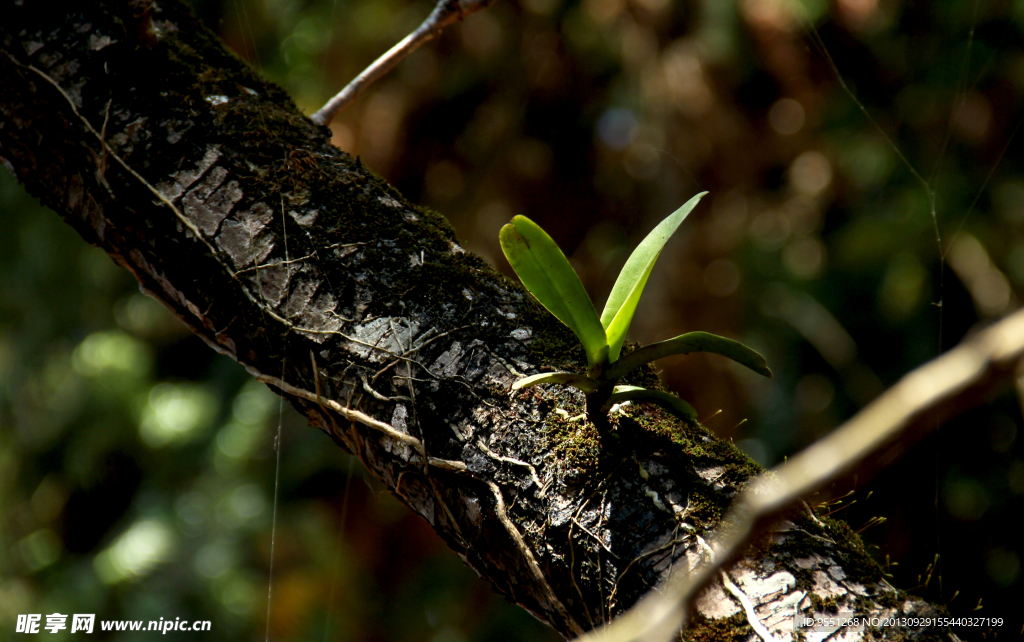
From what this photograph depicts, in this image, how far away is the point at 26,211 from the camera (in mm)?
3045

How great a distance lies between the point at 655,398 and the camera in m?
0.56

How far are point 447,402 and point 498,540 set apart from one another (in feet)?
0.43

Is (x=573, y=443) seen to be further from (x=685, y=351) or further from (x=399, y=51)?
(x=399, y=51)

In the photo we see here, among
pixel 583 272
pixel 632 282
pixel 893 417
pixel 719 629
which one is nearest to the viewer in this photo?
pixel 893 417

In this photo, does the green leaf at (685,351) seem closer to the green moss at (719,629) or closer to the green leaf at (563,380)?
the green leaf at (563,380)

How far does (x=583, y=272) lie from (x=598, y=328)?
2.14 meters

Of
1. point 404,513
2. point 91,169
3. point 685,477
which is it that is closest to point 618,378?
point 685,477

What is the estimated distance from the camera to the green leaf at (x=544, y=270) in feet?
1.85

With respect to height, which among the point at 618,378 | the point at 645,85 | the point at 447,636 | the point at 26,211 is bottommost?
the point at 447,636

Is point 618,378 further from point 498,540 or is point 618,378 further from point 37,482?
point 37,482

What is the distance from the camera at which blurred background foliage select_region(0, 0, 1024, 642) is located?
2.23m

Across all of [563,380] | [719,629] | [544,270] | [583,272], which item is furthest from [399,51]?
[583,272]

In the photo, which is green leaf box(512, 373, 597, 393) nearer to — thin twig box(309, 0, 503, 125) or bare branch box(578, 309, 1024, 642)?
bare branch box(578, 309, 1024, 642)

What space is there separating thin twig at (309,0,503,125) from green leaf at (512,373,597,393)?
1.52 ft
